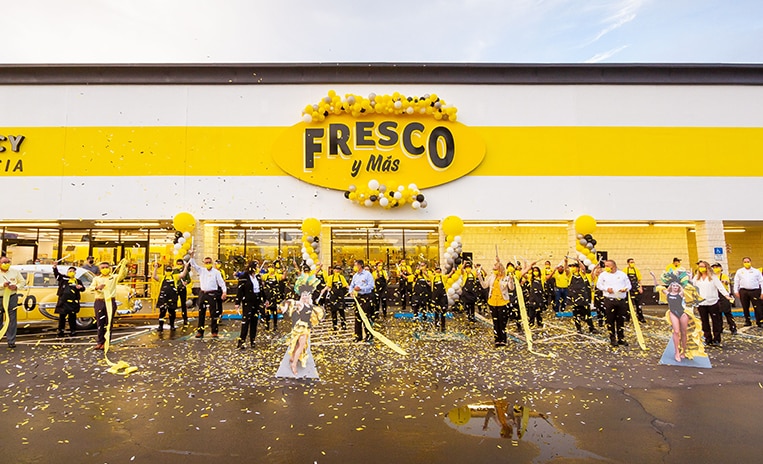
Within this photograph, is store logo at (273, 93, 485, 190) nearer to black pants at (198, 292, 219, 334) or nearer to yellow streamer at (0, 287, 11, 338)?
black pants at (198, 292, 219, 334)

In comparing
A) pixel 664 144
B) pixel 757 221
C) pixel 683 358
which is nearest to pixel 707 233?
pixel 757 221

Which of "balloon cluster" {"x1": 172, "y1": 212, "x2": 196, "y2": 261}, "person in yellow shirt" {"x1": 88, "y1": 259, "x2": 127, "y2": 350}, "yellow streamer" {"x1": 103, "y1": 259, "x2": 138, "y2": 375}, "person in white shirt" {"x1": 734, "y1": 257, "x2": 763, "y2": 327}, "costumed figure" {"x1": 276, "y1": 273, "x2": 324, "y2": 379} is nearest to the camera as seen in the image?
"costumed figure" {"x1": 276, "y1": 273, "x2": 324, "y2": 379}

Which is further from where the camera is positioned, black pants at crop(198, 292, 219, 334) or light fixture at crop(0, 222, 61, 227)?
light fixture at crop(0, 222, 61, 227)

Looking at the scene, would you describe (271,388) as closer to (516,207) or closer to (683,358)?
(683,358)

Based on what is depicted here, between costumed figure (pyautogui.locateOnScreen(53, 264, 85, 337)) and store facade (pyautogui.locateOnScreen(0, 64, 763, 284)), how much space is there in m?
5.52

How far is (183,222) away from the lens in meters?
15.3

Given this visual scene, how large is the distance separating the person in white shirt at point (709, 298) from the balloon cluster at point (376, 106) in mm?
10120

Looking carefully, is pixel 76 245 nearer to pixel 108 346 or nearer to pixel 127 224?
pixel 127 224

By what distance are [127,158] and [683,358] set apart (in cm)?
1819

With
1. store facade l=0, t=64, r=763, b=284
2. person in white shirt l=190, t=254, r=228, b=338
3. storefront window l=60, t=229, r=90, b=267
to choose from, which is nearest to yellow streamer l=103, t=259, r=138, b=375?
person in white shirt l=190, t=254, r=228, b=338

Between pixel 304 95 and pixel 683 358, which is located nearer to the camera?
pixel 683 358

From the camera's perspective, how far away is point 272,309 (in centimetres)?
1187

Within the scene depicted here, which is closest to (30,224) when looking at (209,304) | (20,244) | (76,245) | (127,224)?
(20,244)

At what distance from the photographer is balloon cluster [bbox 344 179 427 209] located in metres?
15.7
